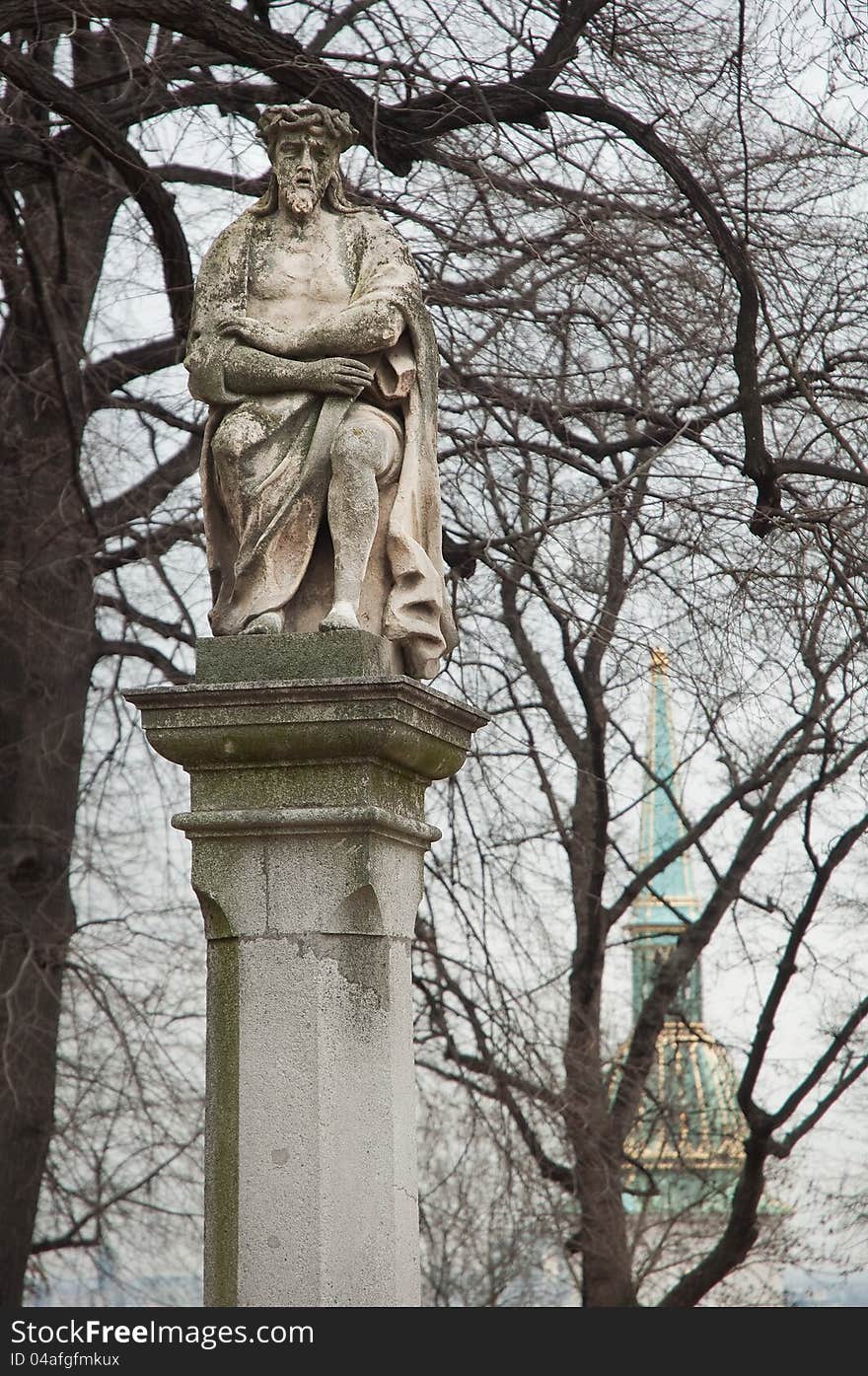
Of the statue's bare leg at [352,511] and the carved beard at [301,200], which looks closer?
the statue's bare leg at [352,511]

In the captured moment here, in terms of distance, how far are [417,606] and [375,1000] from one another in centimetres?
123

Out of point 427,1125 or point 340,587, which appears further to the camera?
point 427,1125

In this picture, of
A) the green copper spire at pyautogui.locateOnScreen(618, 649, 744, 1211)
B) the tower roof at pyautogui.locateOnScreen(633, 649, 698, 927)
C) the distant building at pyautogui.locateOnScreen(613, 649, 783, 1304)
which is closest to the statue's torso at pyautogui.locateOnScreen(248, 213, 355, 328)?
the tower roof at pyautogui.locateOnScreen(633, 649, 698, 927)

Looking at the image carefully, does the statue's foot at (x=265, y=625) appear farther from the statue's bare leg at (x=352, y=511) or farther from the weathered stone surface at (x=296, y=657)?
the statue's bare leg at (x=352, y=511)

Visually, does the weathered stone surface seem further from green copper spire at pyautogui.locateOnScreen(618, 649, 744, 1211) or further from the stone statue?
green copper spire at pyautogui.locateOnScreen(618, 649, 744, 1211)

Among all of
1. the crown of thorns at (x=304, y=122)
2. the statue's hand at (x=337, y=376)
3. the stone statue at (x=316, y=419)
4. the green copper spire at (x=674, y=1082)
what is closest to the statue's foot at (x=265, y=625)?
the stone statue at (x=316, y=419)

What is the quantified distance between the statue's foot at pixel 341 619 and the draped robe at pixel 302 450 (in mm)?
168

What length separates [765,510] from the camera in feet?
32.3

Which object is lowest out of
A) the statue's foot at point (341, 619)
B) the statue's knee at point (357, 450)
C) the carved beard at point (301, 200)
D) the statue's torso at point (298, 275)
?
the statue's foot at point (341, 619)

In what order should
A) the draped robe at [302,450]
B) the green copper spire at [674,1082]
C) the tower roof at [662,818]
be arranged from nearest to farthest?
the draped robe at [302,450], the tower roof at [662,818], the green copper spire at [674,1082]

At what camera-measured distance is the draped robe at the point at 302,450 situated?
253 inches

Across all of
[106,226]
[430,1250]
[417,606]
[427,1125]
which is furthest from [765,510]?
[430,1250]

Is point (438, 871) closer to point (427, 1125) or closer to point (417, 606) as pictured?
point (427, 1125)


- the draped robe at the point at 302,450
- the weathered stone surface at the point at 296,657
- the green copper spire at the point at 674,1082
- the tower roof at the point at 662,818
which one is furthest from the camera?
the green copper spire at the point at 674,1082
